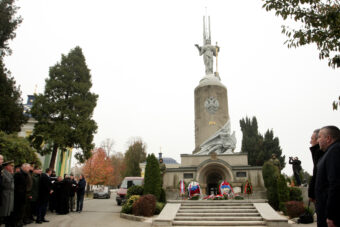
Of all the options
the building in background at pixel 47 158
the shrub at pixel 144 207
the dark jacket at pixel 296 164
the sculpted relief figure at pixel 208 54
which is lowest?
the shrub at pixel 144 207

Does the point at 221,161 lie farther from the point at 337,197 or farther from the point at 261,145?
the point at 261,145

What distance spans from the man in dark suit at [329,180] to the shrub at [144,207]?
8521 millimetres

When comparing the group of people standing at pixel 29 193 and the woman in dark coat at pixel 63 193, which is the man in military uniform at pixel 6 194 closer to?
the group of people standing at pixel 29 193

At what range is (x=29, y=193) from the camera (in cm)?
840

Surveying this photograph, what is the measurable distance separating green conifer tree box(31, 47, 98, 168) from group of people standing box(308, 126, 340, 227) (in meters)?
16.9

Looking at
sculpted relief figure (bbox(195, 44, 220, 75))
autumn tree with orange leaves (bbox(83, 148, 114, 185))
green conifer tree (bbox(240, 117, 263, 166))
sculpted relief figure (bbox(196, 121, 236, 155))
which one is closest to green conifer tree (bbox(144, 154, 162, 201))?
sculpted relief figure (bbox(196, 121, 236, 155))

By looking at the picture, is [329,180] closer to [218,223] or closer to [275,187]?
[218,223]

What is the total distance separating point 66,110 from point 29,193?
10743 mm

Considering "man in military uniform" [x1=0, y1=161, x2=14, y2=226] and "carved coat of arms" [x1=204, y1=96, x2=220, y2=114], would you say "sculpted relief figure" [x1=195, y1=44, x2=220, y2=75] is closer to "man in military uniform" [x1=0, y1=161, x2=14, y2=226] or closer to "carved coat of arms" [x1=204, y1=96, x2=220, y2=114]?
"carved coat of arms" [x1=204, y1=96, x2=220, y2=114]

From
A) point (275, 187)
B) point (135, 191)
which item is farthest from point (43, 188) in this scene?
point (275, 187)

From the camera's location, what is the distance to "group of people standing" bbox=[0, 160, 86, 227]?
250 inches

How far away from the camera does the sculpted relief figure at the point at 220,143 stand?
19.2 m

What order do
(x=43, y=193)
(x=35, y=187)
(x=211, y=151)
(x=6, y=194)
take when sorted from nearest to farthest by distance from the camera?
1. (x=6, y=194)
2. (x=35, y=187)
3. (x=43, y=193)
4. (x=211, y=151)

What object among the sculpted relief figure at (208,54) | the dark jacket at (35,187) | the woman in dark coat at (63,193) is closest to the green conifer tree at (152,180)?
the woman in dark coat at (63,193)
